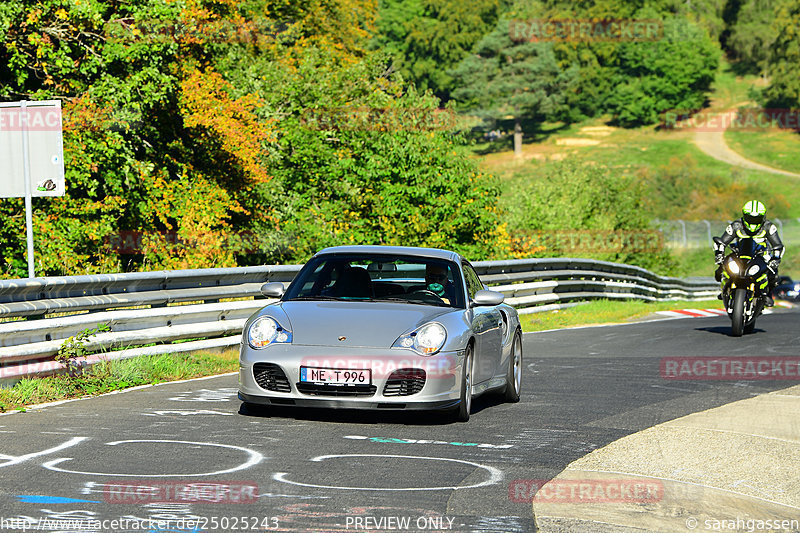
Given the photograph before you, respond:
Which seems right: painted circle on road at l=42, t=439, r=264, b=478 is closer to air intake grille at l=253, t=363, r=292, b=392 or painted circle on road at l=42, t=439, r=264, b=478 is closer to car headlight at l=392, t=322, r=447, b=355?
air intake grille at l=253, t=363, r=292, b=392

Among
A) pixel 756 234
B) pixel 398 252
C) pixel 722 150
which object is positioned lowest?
pixel 756 234

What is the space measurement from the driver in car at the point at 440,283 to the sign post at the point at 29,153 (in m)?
3.91

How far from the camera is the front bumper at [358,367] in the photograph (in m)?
8.37

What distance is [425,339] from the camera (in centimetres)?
857

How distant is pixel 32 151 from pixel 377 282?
13.1 ft

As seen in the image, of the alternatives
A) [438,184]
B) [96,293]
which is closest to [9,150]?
[96,293]

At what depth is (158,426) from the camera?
8203 mm

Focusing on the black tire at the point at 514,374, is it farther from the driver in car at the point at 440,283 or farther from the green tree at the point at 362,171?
the green tree at the point at 362,171

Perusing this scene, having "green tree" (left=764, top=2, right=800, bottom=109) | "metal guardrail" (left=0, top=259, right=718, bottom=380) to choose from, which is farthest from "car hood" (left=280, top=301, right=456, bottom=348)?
"green tree" (left=764, top=2, right=800, bottom=109)

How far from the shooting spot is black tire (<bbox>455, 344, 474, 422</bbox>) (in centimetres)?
873

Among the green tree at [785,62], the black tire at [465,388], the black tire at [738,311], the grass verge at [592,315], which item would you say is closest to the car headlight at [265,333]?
the black tire at [465,388]

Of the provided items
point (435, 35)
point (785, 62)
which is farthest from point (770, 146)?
point (435, 35)

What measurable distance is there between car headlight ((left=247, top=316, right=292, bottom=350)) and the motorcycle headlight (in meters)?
10.5

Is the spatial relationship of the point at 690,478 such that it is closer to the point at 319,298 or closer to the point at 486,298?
the point at 486,298
